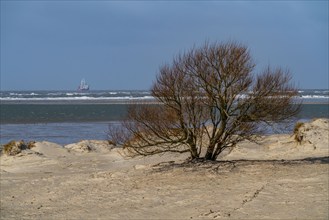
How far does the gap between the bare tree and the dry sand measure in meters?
1.10

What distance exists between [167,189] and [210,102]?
305cm

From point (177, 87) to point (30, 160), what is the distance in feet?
25.3

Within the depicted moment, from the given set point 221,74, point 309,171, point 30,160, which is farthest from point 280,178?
point 30,160

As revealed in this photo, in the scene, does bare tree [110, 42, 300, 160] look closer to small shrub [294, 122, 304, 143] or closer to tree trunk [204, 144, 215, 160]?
tree trunk [204, 144, 215, 160]

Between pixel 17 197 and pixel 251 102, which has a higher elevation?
pixel 251 102

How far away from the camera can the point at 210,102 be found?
547 inches

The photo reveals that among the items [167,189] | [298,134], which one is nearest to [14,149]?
[167,189]

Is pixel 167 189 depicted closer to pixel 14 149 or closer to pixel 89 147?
pixel 14 149

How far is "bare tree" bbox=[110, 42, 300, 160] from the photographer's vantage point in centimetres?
1389

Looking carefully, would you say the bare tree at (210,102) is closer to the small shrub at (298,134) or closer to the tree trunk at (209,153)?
the tree trunk at (209,153)

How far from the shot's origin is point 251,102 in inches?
549

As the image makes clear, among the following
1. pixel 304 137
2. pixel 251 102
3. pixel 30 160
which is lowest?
pixel 30 160

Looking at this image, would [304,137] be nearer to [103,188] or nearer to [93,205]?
[103,188]

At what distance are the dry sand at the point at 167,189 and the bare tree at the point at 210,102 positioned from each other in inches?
43.4
